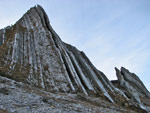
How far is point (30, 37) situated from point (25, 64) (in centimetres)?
976

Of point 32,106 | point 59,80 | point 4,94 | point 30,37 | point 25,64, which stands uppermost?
point 30,37

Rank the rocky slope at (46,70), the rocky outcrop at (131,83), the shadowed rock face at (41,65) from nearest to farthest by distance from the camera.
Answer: the rocky slope at (46,70) < the shadowed rock face at (41,65) < the rocky outcrop at (131,83)

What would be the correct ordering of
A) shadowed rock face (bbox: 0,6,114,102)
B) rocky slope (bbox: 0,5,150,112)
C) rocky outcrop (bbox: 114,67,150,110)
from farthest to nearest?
rocky outcrop (bbox: 114,67,150,110), shadowed rock face (bbox: 0,6,114,102), rocky slope (bbox: 0,5,150,112)

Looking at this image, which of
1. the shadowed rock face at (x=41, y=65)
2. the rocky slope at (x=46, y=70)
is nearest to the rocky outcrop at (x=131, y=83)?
the rocky slope at (x=46, y=70)

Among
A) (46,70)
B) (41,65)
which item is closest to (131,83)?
(46,70)

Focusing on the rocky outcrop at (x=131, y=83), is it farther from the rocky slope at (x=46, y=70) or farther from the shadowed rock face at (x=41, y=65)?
the shadowed rock face at (x=41, y=65)

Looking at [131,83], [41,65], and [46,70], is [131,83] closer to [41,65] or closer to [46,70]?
[46,70]

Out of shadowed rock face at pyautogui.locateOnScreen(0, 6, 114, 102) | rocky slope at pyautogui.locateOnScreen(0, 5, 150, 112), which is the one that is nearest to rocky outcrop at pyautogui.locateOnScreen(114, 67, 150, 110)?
rocky slope at pyautogui.locateOnScreen(0, 5, 150, 112)

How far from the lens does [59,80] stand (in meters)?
18.4

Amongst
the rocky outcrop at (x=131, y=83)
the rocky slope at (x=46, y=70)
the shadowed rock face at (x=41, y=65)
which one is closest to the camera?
the rocky slope at (x=46, y=70)

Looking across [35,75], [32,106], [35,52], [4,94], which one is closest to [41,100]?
[32,106]

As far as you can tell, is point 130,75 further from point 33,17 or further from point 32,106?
point 32,106

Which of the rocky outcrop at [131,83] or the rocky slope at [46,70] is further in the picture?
the rocky outcrop at [131,83]

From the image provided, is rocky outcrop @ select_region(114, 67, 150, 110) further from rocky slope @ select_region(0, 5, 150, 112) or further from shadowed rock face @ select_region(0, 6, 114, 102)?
shadowed rock face @ select_region(0, 6, 114, 102)
